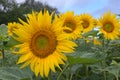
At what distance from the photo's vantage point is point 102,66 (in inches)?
104

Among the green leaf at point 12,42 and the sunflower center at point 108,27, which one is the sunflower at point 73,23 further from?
the green leaf at point 12,42

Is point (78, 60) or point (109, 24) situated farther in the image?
point (109, 24)

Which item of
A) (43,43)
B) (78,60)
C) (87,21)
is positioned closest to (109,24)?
(87,21)

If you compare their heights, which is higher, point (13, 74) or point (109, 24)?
point (109, 24)

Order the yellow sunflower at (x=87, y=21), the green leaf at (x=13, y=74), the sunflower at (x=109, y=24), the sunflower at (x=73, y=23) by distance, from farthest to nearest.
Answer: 1. the yellow sunflower at (x=87, y=21)
2. the sunflower at (x=109, y=24)
3. the sunflower at (x=73, y=23)
4. the green leaf at (x=13, y=74)

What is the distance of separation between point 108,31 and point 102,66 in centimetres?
109

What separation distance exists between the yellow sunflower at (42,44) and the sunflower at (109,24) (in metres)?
1.64

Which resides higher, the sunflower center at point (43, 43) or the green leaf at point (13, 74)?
the sunflower center at point (43, 43)

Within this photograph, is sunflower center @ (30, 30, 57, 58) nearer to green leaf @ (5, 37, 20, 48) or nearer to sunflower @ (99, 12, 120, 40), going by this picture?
green leaf @ (5, 37, 20, 48)

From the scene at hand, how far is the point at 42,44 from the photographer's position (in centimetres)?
196

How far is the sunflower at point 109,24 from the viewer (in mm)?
3627

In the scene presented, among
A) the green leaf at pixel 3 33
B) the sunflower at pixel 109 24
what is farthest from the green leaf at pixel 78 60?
the sunflower at pixel 109 24

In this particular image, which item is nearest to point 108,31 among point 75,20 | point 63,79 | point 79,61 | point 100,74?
point 75,20

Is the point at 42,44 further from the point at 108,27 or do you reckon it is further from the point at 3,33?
the point at 108,27
